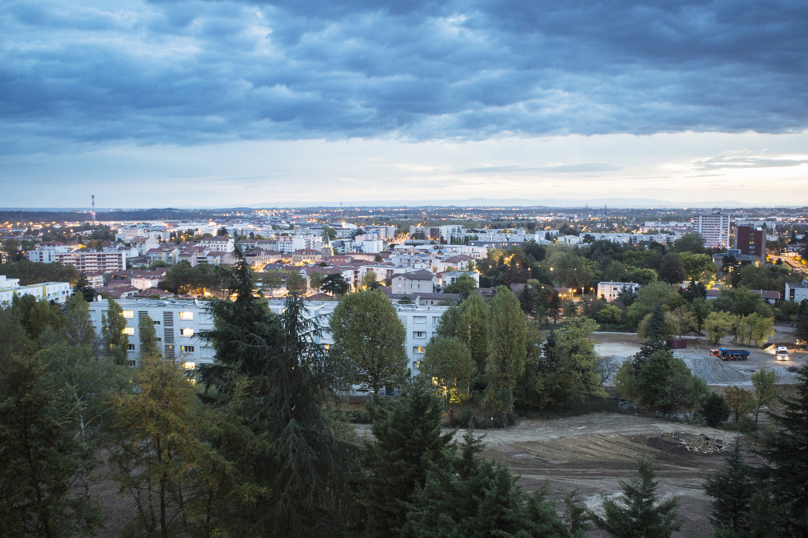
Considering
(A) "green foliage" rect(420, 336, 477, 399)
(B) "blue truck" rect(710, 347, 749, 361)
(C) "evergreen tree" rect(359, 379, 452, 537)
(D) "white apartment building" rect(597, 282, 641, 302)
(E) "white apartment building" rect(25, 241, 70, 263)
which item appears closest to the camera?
(C) "evergreen tree" rect(359, 379, 452, 537)

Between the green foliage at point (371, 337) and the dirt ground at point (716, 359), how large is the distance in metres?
8.88

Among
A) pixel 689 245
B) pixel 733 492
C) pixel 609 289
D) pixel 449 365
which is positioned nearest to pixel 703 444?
pixel 733 492

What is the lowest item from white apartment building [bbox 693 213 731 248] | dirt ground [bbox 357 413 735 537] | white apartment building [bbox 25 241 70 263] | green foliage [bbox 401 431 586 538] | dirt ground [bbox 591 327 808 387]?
dirt ground [bbox 591 327 808 387]

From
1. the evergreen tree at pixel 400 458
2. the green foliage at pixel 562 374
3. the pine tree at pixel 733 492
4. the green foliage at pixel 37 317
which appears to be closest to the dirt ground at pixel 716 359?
the green foliage at pixel 562 374

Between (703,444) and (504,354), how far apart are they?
5279 mm

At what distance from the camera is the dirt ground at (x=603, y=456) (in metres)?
9.74

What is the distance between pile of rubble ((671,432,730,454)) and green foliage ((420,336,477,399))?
5.80 metres

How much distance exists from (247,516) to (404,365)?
10364mm

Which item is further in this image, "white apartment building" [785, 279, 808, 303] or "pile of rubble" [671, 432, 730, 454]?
"white apartment building" [785, 279, 808, 303]

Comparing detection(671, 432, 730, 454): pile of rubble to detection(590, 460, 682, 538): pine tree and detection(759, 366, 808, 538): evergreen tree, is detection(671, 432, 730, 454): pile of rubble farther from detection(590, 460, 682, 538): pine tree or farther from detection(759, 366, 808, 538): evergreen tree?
detection(590, 460, 682, 538): pine tree

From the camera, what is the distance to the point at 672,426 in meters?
13.3

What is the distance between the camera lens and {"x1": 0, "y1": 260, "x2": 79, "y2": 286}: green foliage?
4036 centimetres

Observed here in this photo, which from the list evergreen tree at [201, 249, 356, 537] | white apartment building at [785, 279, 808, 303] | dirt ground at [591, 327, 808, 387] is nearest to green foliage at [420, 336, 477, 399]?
dirt ground at [591, 327, 808, 387]

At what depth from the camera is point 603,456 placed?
11.8 meters
